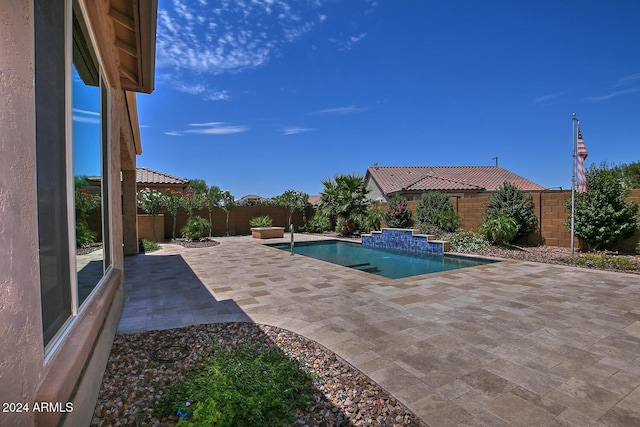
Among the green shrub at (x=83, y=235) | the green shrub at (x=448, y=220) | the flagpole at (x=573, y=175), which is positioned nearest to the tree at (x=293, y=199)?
the green shrub at (x=448, y=220)

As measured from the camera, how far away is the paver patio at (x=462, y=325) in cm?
275

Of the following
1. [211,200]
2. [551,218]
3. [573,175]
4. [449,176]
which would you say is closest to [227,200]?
[211,200]

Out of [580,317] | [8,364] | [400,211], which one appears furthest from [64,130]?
[400,211]

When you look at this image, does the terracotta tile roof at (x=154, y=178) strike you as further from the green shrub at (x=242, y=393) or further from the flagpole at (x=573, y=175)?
the flagpole at (x=573, y=175)

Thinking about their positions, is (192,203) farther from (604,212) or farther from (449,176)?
(449,176)

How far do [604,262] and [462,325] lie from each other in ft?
20.8

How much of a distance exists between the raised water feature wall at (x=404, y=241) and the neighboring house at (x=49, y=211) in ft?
36.2

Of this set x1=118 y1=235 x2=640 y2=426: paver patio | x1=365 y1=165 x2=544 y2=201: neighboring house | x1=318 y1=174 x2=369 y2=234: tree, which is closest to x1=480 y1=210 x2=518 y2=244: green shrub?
x1=118 y1=235 x2=640 y2=426: paver patio

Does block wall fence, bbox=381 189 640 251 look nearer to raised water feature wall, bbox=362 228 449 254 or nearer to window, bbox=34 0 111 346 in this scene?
raised water feature wall, bbox=362 228 449 254

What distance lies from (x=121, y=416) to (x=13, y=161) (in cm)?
218

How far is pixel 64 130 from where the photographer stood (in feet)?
7.11

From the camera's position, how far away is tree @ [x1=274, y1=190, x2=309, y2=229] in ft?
68.7

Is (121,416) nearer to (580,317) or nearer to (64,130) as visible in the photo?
(64,130)

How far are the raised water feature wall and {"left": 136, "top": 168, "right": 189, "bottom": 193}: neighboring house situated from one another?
12635 millimetres
